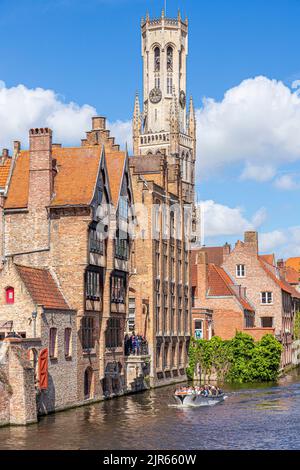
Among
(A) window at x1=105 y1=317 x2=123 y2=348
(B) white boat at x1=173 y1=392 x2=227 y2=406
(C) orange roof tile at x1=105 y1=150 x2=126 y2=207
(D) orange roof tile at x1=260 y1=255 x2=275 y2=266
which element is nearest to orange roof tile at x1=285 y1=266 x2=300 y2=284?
(D) orange roof tile at x1=260 y1=255 x2=275 y2=266

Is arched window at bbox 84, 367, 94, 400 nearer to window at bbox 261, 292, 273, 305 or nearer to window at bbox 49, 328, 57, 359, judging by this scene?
window at bbox 49, 328, 57, 359

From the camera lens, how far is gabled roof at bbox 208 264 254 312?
91938mm

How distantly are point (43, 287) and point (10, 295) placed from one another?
2714 mm

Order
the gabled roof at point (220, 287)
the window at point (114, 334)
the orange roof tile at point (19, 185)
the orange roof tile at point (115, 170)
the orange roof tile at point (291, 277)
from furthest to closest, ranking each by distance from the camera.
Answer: the orange roof tile at point (291, 277) → the gabled roof at point (220, 287) → the orange roof tile at point (115, 170) → the window at point (114, 334) → the orange roof tile at point (19, 185)

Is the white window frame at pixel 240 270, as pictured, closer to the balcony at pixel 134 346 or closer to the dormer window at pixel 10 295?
the balcony at pixel 134 346

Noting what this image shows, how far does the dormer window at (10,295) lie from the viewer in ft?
173

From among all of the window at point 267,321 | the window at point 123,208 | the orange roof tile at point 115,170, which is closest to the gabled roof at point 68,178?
the orange roof tile at point 115,170

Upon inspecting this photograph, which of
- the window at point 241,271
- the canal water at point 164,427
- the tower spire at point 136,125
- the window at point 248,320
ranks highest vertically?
the tower spire at point 136,125

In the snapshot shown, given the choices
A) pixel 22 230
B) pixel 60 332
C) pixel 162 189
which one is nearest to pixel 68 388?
pixel 60 332

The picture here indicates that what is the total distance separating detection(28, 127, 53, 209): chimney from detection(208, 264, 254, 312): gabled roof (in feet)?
120

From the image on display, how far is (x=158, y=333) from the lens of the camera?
76625 mm

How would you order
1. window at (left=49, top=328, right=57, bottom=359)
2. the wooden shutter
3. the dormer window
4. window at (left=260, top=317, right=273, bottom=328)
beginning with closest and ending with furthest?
the wooden shutter < the dormer window < window at (left=49, top=328, right=57, bottom=359) < window at (left=260, top=317, right=273, bottom=328)

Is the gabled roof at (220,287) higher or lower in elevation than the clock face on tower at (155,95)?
lower

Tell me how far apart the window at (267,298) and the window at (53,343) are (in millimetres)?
49616
